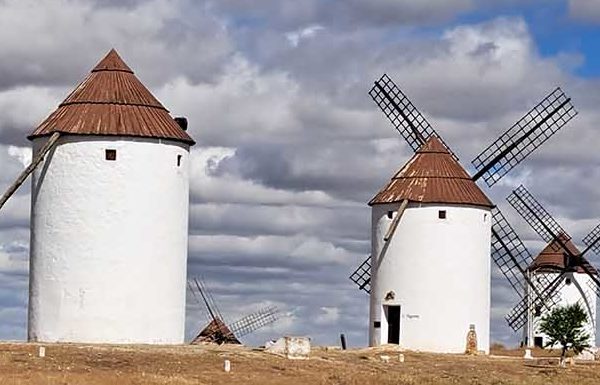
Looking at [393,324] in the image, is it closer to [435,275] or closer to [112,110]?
[435,275]

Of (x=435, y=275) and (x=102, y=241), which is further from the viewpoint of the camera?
(x=435, y=275)

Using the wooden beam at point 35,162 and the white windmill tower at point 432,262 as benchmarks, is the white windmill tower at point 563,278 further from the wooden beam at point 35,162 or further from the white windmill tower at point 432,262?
the wooden beam at point 35,162

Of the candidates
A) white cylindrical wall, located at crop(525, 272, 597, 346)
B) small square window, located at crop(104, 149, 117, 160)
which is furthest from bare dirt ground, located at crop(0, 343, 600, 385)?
white cylindrical wall, located at crop(525, 272, 597, 346)

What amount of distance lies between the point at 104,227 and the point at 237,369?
8351 millimetres

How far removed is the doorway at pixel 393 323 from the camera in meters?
58.2

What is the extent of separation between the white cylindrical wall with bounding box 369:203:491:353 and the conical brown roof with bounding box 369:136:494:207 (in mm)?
362

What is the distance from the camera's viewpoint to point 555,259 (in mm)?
82500

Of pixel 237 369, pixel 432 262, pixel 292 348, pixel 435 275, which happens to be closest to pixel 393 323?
pixel 435 275

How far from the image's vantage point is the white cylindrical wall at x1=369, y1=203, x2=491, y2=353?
57125mm

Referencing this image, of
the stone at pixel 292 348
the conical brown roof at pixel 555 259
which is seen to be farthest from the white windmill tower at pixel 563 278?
the stone at pixel 292 348

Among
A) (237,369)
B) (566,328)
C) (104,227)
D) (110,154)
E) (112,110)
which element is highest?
(112,110)

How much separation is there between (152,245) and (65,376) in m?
11.1

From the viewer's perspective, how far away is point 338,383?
1625 inches

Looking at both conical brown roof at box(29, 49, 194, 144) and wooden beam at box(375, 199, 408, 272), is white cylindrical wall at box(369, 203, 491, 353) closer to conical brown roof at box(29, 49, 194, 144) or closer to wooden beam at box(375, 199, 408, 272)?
wooden beam at box(375, 199, 408, 272)
